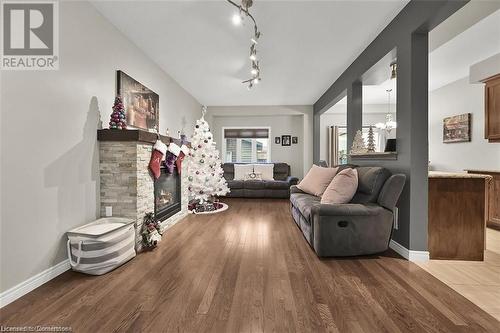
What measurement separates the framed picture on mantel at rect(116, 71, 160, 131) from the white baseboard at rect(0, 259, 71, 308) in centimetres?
177

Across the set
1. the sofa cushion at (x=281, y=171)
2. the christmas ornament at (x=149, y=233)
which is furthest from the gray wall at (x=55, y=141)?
the sofa cushion at (x=281, y=171)

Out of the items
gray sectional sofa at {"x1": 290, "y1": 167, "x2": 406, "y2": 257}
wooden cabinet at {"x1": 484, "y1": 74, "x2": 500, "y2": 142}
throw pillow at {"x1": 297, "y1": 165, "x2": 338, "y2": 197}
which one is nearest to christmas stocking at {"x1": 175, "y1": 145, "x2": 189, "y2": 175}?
throw pillow at {"x1": 297, "y1": 165, "x2": 338, "y2": 197}

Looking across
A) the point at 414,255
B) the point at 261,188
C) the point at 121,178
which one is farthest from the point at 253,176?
the point at 414,255

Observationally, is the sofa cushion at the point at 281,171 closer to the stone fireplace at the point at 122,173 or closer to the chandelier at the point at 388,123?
the chandelier at the point at 388,123

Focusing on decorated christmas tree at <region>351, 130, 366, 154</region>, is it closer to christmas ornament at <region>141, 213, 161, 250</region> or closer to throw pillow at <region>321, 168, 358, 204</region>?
throw pillow at <region>321, 168, 358, 204</region>

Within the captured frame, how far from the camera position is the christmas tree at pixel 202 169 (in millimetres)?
4797

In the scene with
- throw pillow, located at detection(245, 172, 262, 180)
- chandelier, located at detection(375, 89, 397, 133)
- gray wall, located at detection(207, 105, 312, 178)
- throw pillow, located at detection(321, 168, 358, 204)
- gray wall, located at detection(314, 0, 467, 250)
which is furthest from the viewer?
gray wall, located at detection(207, 105, 312, 178)

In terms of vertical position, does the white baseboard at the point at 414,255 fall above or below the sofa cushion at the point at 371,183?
below

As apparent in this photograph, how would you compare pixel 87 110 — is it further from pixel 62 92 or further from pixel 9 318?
pixel 9 318

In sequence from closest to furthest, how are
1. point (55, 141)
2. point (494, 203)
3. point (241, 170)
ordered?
point (55, 141), point (494, 203), point (241, 170)

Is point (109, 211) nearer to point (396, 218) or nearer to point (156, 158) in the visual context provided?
point (156, 158)

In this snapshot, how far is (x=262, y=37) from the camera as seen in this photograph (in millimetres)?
3033

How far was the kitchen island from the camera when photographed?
235 centimetres

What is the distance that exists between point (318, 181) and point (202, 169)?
2458 mm
